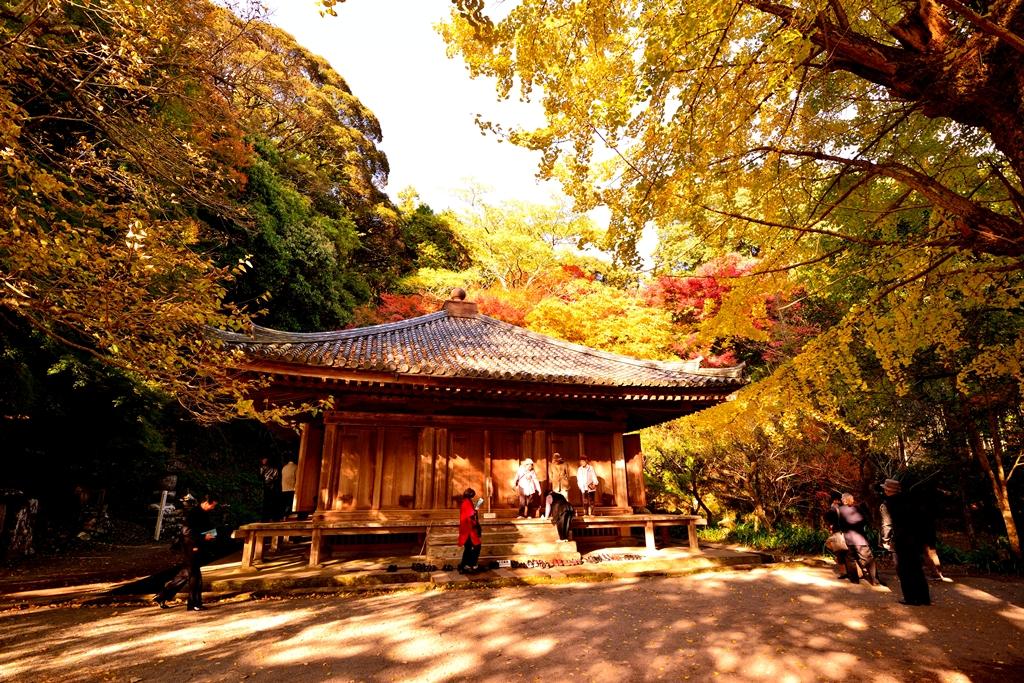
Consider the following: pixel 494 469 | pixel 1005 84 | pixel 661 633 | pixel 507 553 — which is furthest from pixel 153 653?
pixel 1005 84

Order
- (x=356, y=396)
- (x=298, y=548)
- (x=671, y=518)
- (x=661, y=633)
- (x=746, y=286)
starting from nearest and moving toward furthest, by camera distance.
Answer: (x=661, y=633), (x=746, y=286), (x=356, y=396), (x=671, y=518), (x=298, y=548)

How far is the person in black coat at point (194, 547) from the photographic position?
6766mm

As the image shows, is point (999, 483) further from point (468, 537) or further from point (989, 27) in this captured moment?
point (989, 27)

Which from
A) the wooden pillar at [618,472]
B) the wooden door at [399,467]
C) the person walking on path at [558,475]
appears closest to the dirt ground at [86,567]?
the wooden door at [399,467]

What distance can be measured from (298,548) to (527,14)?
12.8 m

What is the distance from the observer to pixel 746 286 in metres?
5.95

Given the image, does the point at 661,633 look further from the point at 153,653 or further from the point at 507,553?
the point at 153,653

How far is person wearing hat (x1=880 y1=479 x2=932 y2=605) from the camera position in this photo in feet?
20.7

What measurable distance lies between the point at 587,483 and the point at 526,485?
152 centimetres

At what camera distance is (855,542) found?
310 inches

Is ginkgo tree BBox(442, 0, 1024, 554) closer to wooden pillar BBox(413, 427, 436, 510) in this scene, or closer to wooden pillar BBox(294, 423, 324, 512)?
wooden pillar BBox(413, 427, 436, 510)

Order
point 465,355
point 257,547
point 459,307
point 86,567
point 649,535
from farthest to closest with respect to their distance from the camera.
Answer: point 459,307 → point 86,567 → point 465,355 → point 649,535 → point 257,547

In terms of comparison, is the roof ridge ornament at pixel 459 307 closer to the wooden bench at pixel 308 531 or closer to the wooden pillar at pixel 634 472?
the wooden pillar at pixel 634 472

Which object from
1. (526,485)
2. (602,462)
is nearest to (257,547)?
(526,485)
